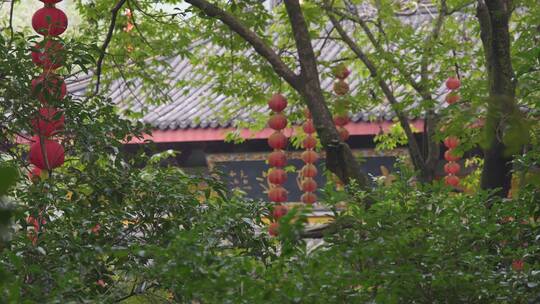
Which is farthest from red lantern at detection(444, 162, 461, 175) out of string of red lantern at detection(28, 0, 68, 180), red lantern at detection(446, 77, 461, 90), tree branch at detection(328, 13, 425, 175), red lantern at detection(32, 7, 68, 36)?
string of red lantern at detection(28, 0, 68, 180)

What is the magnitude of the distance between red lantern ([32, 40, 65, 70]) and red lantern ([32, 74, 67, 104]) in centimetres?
6

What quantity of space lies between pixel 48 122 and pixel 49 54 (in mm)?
266

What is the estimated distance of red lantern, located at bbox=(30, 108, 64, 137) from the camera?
13.1 feet

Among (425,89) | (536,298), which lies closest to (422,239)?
(536,298)

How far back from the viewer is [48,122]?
4027mm

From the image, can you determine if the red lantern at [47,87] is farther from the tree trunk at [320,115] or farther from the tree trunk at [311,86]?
the tree trunk at [320,115]

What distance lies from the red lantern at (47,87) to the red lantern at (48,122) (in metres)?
0.06

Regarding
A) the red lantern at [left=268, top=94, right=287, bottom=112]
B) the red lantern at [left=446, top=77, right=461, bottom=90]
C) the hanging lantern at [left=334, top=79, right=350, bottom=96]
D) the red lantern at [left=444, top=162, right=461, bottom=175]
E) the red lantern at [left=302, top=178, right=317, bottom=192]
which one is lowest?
the red lantern at [left=302, top=178, right=317, bottom=192]

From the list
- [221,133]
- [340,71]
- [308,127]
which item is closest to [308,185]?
[308,127]

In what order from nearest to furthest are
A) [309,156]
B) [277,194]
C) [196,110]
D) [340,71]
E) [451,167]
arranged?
[340,71]
[309,156]
[277,194]
[451,167]
[196,110]

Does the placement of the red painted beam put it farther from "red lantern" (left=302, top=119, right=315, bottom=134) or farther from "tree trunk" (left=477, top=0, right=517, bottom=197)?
"tree trunk" (left=477, top=0, right=517, bottom=197)

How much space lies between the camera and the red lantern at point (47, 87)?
395 cm

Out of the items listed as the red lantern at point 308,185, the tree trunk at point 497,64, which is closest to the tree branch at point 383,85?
the red lantern at point 308,185

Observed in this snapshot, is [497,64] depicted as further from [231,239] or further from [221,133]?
[221,133]
